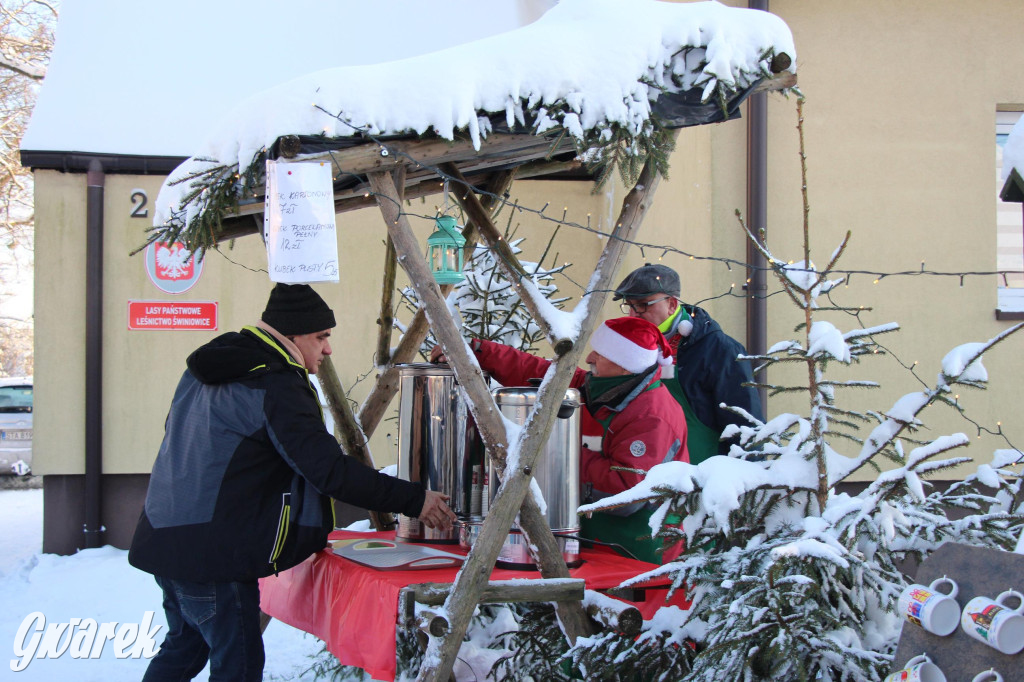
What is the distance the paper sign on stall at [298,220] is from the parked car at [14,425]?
450 inches

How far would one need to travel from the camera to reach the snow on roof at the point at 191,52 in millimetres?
7430

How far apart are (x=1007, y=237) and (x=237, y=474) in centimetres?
564

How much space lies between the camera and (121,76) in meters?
7.81

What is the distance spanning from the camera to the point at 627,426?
2.94 metres

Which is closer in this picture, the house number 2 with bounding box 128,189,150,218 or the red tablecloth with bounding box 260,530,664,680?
the red tablecloth with bounding box 260,530,664,680

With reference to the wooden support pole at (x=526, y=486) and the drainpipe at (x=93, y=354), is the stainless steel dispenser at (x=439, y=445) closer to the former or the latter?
the wooden support pole at (x=526, y=486)

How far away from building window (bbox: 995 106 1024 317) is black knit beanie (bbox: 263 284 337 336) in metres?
4.79

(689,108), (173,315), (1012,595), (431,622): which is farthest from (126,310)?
(1012,595)

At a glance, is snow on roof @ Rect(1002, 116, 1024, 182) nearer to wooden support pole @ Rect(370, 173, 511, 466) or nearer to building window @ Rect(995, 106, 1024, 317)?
wooden support pole @ Rect(370, 173, 511, 466)

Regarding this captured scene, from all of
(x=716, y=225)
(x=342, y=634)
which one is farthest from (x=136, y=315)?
(x=342, y=634)

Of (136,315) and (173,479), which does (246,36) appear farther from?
(173,479)

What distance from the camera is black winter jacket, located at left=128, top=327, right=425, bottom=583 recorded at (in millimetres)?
2691

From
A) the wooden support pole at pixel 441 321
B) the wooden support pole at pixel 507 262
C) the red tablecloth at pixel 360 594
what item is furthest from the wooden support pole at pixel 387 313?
the wooden support pole at pixel 441 321

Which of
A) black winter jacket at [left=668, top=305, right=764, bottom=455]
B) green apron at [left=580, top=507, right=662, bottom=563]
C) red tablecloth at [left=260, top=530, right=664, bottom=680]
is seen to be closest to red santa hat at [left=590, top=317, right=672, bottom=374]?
green apron at [left=580, top=507, right=662, bottom=563]
